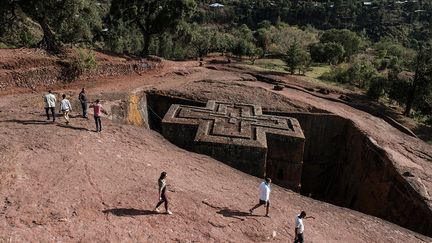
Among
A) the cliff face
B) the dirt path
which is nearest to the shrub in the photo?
→ the cliff face

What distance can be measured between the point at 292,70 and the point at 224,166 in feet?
71.6

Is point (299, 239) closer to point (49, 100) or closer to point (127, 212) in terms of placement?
point (127, 212)

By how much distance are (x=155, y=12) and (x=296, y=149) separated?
738 inches

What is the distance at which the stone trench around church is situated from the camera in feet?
46.8

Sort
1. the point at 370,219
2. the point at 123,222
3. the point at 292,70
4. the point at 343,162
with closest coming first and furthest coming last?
the point at 123,222
the point at 370,219
the point at 343,162
the point at 292,70

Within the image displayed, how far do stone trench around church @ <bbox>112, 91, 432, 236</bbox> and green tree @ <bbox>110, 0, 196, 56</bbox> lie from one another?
1003 cm

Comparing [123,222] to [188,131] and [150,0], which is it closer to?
[188,131]

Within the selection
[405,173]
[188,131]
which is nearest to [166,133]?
[188,131]

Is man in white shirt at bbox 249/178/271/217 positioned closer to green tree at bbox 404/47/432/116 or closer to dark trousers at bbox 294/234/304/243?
dark trousers at bbox 294/234/304/243

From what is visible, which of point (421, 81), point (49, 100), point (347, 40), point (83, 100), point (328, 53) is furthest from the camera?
point (347, 40)

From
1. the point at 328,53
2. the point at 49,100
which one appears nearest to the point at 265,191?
the point at 49,100

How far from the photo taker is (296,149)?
50.8 feet

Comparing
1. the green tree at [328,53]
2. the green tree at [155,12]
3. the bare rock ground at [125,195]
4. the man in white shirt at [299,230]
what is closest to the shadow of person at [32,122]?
the bare rock ground at [125,195]

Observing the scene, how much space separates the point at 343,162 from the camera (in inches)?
832
